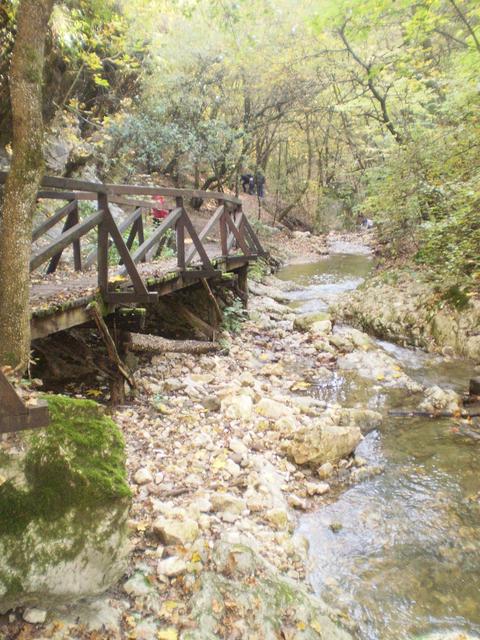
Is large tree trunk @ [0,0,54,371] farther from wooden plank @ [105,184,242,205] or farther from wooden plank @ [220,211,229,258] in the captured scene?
wooden plank @ [220,211,229,258]

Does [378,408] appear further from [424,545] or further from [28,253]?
[28,253]

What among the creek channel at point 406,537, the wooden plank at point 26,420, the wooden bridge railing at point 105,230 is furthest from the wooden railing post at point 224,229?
the wooden plank at point 26,420

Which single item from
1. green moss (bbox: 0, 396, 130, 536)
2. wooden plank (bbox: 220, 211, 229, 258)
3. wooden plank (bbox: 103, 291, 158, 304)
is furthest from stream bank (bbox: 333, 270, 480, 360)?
green moss (bbox: 0, 396, 130, 536)

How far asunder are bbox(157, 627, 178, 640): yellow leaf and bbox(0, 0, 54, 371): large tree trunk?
1999 millimetres

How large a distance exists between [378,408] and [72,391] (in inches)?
165

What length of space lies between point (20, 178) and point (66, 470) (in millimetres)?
2141

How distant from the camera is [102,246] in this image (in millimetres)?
5074

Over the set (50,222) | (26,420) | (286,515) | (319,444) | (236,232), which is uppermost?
(236,232)

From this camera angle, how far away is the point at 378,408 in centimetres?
632

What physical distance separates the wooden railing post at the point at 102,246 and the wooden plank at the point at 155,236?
567mm

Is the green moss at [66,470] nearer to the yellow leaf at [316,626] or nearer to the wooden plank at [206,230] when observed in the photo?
the yellow leaf at [316,626]

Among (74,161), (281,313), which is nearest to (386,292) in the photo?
(281,313)

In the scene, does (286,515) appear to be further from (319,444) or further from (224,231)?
(224,231)

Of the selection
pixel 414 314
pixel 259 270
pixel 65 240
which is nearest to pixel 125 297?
pixel 65 240
